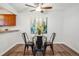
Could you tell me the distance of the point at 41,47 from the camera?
1873mm

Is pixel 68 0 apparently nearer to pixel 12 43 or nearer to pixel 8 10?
pixel 8 10

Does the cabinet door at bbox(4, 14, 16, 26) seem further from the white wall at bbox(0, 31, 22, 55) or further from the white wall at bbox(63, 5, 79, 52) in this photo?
the white wall at bbox(63, 5, 79, 52)

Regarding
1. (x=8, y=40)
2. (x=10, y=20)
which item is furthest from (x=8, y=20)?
(x=8, y=40)

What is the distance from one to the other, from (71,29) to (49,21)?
36 cm

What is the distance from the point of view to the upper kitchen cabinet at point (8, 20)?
156cm

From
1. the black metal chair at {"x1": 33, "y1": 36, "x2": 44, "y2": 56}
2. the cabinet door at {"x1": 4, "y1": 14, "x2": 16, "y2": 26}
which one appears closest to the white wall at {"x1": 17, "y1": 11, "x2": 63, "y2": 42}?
the cabinet door at {"x1": 4, "y1": 14, "x2": 16, "y2": 26}

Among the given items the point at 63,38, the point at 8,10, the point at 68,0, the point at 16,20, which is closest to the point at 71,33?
the point at 63,38

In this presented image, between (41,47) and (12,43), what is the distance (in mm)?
483

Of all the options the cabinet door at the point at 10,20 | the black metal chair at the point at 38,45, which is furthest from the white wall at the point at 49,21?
the black metal chair at the point at 38,45

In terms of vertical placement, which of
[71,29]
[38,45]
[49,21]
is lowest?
[38,45]

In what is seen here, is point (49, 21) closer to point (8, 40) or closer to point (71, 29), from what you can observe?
point (71, 29)

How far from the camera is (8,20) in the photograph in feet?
5.30

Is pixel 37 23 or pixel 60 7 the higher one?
pixel 60 7

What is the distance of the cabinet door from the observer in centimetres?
159
